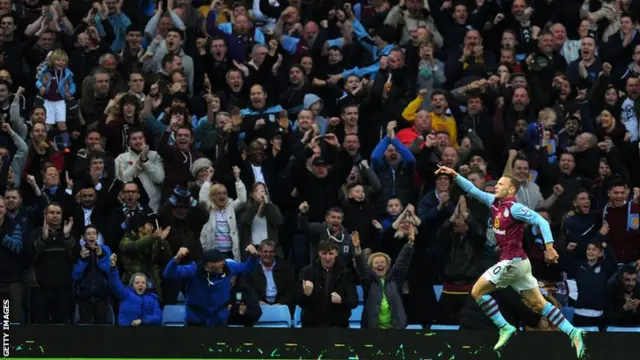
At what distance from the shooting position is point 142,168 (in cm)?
2280

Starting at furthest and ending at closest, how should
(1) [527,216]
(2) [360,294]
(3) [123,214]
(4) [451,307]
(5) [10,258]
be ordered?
(2) [360,294] < (3) [123,214] < (4) [451,307] < (5) [10,258] < (1) [527,216]

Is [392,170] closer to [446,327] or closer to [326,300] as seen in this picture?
[446,327]

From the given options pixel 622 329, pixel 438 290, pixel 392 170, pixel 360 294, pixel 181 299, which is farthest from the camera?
pixel 392 170

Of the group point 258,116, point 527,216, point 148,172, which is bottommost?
point 527,216

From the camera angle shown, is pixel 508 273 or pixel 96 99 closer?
pixel 508 273

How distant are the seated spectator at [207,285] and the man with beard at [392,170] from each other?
3282 mm

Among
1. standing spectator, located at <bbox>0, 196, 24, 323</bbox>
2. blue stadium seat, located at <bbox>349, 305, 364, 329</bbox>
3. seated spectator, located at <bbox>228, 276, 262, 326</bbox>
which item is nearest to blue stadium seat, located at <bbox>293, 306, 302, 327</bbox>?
seated spectator, located at <bbox>228, 276, 262, 326</bbox>

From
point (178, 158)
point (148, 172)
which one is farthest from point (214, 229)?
point (148, 172)

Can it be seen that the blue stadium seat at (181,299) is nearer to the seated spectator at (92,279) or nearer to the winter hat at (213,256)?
the seated spectator at (92,279)

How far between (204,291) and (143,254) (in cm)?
132

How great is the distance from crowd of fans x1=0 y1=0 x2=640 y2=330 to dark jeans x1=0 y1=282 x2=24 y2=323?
3cm

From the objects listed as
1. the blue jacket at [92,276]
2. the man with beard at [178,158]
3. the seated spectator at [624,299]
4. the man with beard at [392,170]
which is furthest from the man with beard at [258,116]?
the seated spectator at [624,299]

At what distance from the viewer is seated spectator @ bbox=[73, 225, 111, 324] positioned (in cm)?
2120

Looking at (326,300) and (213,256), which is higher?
(213,256)
